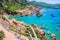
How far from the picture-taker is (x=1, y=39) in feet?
89.7

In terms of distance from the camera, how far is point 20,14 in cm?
13425

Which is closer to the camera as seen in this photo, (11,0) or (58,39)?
(58,39)

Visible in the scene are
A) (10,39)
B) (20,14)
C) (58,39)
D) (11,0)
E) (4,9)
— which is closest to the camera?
(10,39)

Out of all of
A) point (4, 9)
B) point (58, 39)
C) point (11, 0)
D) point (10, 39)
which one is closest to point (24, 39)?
point (10, 39)

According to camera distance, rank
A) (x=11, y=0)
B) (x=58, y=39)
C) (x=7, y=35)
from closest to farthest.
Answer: (x=7, y=35), (x=58, y=39), (x=11, y=0)

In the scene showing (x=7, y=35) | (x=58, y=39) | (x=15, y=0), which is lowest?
(x=15, y=0)

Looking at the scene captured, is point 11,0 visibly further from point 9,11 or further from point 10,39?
point 10,39

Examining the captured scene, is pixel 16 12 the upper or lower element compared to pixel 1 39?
lower

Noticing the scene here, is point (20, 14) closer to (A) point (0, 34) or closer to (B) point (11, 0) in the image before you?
(B) point (11, 0)

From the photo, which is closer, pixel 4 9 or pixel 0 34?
pixel 0 34

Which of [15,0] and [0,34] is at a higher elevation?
[0,34]

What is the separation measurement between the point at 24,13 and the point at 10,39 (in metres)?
109

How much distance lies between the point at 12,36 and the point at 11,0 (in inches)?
5095

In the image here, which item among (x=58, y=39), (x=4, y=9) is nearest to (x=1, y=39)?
(x=58, y=39)
